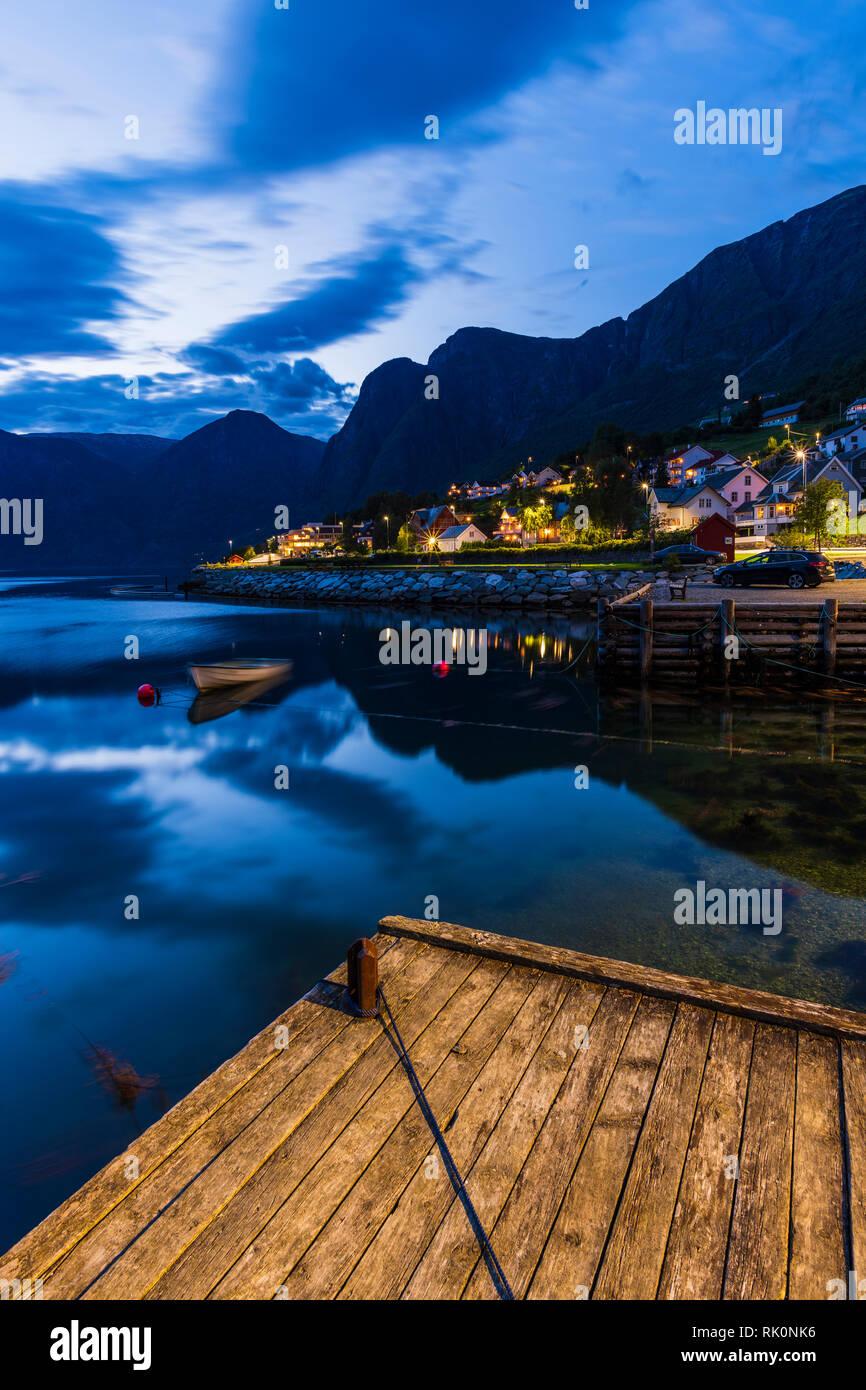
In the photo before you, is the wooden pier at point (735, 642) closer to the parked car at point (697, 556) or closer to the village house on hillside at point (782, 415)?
the parked car at point (697, 556)

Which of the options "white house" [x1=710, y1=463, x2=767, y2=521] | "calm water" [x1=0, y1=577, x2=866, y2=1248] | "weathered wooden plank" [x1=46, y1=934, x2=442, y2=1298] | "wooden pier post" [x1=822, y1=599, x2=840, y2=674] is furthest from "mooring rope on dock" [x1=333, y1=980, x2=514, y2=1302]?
"white house" [x1=710, y1=463, x2=767, y2=521]

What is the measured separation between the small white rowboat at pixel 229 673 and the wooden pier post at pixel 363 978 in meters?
26.4

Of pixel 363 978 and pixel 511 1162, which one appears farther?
pixel 363 978

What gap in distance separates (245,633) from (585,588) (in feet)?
100

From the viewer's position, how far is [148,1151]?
4.51m

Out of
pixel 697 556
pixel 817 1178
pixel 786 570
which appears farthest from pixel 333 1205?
pixel 697 556

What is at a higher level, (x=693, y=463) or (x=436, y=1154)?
(x=693, y=463)

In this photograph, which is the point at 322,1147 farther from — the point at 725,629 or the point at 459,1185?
the point at 725,629

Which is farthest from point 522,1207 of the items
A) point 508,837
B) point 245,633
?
point 245,633

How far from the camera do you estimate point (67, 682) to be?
134 ft

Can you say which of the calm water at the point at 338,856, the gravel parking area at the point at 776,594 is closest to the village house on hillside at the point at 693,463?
the gravel parking area at the point at 776,594

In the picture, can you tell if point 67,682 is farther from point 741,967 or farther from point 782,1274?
point 782,1274

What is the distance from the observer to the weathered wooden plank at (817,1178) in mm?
3650

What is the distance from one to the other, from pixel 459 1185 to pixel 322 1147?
3.06ft
